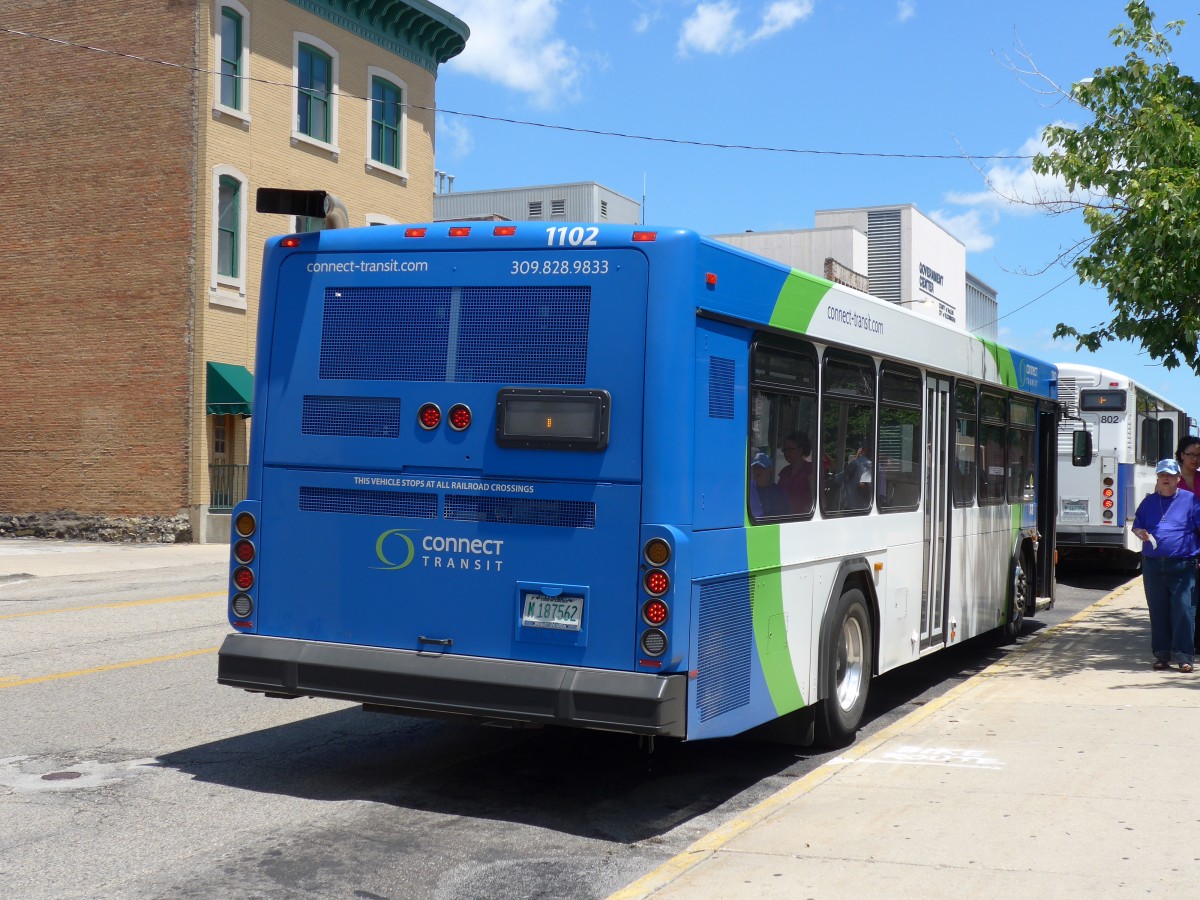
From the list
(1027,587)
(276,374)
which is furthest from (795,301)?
(1027,587)

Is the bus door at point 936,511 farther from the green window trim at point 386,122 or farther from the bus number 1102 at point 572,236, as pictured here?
the green window trim at point 386,122

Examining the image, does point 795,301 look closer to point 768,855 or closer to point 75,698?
point 768,855

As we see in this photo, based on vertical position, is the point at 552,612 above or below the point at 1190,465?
below

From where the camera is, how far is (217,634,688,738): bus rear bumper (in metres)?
6.05

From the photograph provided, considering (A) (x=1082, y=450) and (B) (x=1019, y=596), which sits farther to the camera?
(A) (x=1082, y=450)

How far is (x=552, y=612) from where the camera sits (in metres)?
6.37

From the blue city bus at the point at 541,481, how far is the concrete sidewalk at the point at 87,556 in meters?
14.1

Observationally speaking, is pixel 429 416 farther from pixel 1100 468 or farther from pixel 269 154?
pixel 269 154

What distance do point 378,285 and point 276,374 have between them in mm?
756

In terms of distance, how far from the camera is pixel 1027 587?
13188 mm

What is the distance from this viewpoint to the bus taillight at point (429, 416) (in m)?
6.64

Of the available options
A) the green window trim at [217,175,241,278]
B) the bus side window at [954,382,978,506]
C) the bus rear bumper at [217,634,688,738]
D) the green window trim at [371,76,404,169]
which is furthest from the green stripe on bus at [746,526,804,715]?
the green window trim at [371,76,404,169]

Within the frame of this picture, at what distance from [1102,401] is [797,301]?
14.5 metres

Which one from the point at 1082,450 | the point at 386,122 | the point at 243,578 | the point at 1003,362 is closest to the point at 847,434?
the point at 243,578
